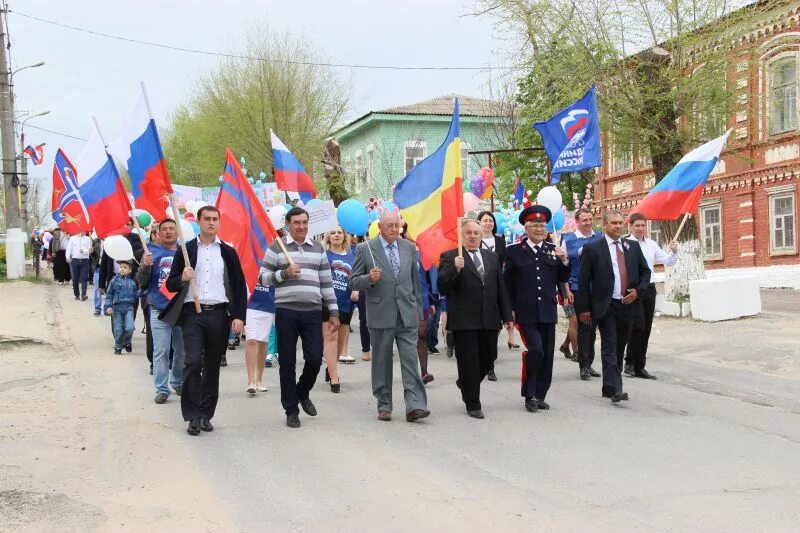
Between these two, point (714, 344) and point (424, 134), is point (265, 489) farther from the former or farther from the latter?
point (424, 134)

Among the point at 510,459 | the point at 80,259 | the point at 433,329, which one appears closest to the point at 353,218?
the point at 433,329

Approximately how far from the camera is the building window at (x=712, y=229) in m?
30.3

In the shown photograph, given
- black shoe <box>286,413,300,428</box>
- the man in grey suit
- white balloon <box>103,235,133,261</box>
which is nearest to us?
black shoe <box>286,413,300,428</box>

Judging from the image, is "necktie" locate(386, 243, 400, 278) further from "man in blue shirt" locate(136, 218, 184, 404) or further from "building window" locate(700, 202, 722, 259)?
"building window" locate(700, 202, 722, 259)

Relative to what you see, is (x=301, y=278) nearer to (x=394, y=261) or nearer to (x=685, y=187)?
(x=394, y=261)

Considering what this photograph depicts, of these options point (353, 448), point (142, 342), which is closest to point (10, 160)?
point (142, 342)

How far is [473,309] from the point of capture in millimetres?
8562

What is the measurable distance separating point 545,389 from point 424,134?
128ft

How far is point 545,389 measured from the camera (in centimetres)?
889

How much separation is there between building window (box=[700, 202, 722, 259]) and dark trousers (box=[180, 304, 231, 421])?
2526 centimetres

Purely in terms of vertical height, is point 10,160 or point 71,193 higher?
point 10,160

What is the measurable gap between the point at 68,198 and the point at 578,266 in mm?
7338

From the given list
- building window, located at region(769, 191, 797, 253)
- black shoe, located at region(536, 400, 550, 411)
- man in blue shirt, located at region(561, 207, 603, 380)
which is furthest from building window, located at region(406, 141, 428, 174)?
black shoe, located at region(536, 400, 550, 411)

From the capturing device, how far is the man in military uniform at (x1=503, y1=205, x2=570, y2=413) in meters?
8.80
